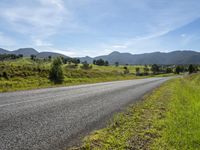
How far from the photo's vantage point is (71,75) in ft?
232

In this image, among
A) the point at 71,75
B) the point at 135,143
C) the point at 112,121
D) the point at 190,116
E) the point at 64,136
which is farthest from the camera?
the point at 71,75

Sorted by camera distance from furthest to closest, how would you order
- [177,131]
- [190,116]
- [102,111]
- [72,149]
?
[102,111] < [190,116] < [177,131] < [72,149]

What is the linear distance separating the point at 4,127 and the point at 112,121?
3.41 m

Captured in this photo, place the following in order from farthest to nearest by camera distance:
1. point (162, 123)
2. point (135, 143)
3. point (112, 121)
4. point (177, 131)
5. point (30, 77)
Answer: point (30, 77)
point (112, 121)
point (162, 123)
point (177, 131)
point (135, 143)

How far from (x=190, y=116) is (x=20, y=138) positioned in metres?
5.98

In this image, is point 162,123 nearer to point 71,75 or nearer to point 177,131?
point 177,131

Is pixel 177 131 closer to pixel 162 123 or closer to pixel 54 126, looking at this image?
pixel 162 123

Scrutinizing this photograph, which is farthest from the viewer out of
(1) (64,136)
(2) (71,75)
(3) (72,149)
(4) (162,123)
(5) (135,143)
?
(2) (71,75)

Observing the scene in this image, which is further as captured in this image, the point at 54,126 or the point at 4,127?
the point at 54,126

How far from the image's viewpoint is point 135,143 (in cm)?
578

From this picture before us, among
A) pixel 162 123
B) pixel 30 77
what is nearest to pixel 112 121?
pixel 162 123

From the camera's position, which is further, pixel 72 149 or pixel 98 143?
pixel 98 143

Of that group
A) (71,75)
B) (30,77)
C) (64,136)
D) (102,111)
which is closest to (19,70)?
(30,77)

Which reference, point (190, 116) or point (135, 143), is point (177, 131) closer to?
point (135, 143)
